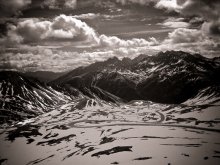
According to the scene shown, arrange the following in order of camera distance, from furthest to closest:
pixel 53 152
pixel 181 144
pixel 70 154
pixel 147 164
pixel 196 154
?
pixel 53 152 → pixel 70 154 → pixel 181 144 → pixel 196 154 → pixel 147 164

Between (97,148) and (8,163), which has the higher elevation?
(97,148)

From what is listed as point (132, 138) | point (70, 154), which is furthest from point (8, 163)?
point (132, 138)

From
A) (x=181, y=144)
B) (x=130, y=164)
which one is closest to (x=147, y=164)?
(x=130, y=164)

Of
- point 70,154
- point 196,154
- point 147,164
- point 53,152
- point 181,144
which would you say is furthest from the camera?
point 53,152

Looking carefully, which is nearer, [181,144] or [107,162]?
[107,162]

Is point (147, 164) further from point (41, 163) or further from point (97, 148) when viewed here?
point (41, 163)

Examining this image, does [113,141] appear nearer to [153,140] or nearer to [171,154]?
[153,140]

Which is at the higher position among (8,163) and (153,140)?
(153,140)

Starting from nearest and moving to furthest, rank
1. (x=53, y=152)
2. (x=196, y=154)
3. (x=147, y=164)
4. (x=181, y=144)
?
(x=147, y=164) < (x=196, y=154) < (x=181, y=144) < (x=53, y=152)

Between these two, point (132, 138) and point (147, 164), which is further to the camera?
point (132, 138)
